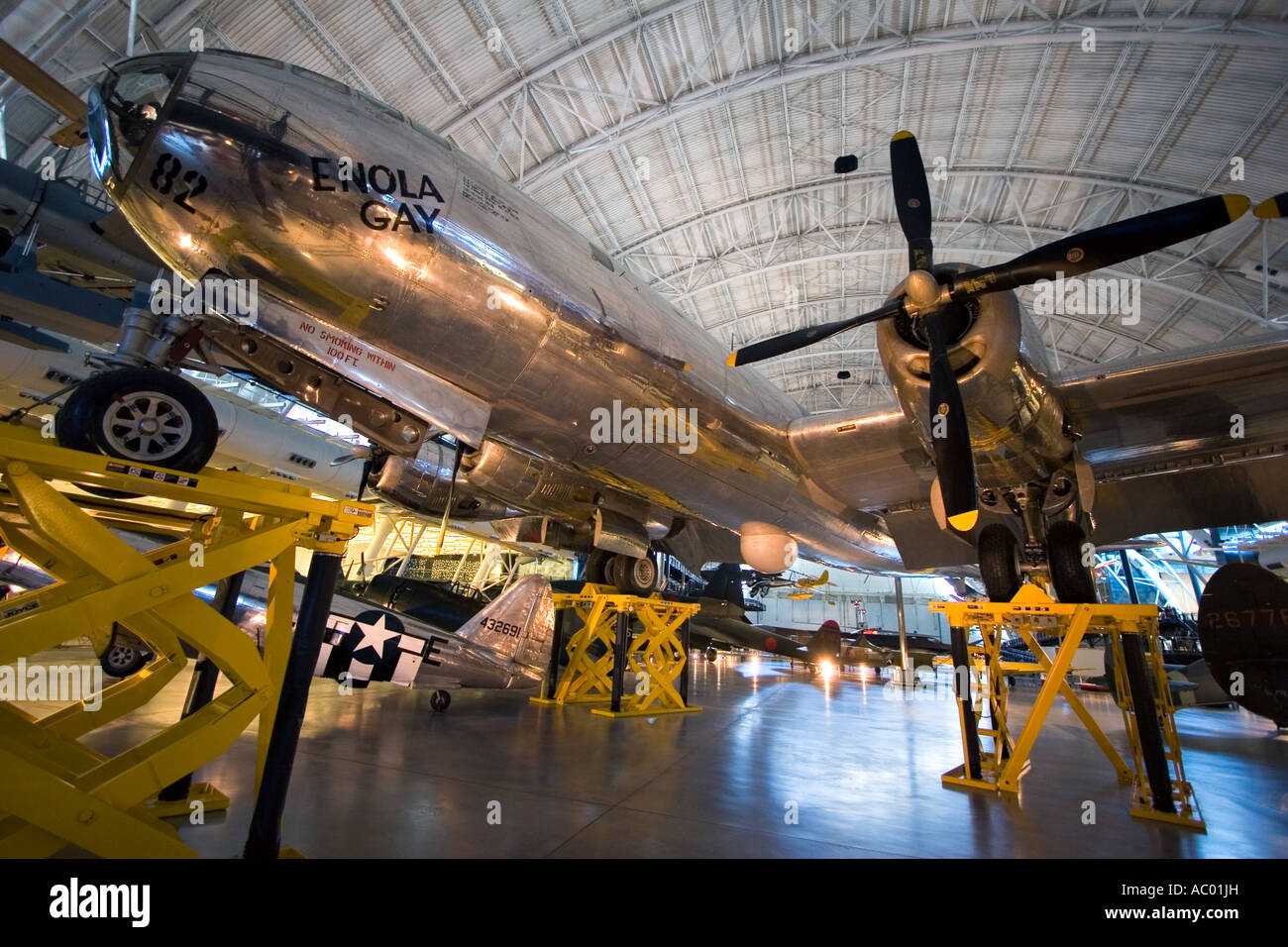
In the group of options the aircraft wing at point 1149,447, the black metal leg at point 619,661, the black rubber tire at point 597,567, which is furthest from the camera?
the black rubber tire at point 597,567

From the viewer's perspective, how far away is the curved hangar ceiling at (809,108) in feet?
44.5

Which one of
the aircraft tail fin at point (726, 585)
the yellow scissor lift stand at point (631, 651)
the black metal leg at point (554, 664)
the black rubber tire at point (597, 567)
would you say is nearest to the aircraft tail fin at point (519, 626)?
the black metal leg at point (554, 664)

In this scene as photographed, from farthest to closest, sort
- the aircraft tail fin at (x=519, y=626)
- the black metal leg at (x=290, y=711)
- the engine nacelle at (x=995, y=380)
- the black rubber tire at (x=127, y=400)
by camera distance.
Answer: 1. the aircraft tail fin at (x=519, y=626)
2. the engine nacelle at (x=995, y=380)
3. the black rubber tire at (x=127, y=400)
4. the black metal leg at (x=290, y=711)

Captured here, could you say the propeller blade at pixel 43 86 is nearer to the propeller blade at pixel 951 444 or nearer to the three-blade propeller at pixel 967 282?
the three-blade propeller at pixel 967 282

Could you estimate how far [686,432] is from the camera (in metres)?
7.16

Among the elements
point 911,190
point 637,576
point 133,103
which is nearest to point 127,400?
point 133,103

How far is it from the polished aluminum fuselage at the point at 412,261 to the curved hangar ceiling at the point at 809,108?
29.6 ft

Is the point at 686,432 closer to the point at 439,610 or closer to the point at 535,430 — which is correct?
the point at 535,430

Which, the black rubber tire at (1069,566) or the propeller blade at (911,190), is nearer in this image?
the black rubber tire at (1069,566)

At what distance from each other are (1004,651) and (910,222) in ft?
81.0

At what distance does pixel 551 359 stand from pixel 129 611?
3989 mm

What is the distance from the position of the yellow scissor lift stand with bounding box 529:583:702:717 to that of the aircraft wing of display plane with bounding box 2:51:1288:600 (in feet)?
3.36

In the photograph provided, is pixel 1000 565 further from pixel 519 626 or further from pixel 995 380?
pixel 519 626
